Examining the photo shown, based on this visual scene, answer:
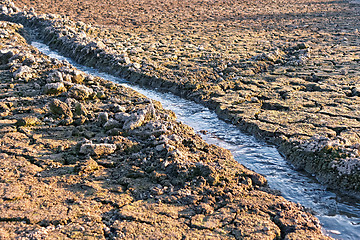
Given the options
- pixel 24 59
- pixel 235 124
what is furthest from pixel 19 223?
pixel 24 59

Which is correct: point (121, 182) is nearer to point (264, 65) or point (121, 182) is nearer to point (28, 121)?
point (28, 121)

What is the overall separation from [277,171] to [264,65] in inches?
174

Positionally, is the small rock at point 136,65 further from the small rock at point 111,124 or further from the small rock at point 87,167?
the small rock at point 87,167

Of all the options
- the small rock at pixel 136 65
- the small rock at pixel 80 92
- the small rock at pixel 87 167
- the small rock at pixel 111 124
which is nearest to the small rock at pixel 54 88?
the small rock at pixel 80 92

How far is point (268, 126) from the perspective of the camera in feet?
18.1

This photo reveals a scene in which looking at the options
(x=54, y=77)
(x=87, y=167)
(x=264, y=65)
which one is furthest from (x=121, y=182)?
(x=264, y=65)

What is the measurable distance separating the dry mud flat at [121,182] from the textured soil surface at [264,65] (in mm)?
1069

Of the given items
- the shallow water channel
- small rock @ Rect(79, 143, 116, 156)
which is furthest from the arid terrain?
the shallow water channel

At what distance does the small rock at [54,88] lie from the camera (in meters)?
5.73

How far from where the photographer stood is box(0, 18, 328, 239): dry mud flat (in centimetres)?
307

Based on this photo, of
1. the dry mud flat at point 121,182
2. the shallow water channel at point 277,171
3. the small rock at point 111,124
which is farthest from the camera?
the small rock at point 111,124

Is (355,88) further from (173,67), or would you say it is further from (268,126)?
(173,67)

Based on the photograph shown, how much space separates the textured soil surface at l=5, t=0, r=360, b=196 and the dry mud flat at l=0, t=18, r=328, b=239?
1.07 metres

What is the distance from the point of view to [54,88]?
577cm
